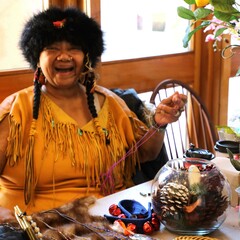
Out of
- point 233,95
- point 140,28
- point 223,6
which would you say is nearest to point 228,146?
point 223,6

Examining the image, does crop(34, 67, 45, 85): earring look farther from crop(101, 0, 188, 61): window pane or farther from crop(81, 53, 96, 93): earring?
crop(101, 0, 188, 61): window pane

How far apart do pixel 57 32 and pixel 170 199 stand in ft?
3.02

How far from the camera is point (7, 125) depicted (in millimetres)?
1818

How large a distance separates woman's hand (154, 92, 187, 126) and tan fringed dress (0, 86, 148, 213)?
0.24m

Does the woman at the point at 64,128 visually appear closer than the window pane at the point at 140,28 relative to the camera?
Yes

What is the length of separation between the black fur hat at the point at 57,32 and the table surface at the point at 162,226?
2.21 feet

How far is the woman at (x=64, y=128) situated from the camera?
1827 mm

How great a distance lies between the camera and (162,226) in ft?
4.28

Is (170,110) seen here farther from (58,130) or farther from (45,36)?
(45,36)

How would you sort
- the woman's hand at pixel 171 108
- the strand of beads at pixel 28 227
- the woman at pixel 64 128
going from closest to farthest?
the strand of beads at pixel 28 227 → the woman's hand at pixel 171 108 → the woman at pixel 64 128

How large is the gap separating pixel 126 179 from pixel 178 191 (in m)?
0.80

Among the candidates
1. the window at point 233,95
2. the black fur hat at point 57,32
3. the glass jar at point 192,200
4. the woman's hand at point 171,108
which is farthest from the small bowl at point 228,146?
the window at point 233,95

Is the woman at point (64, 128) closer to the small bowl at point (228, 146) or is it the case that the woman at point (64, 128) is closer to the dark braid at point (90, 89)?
the dark braid at point (90, 89)

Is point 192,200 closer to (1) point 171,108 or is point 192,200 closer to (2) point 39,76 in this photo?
(1) point 171,108
